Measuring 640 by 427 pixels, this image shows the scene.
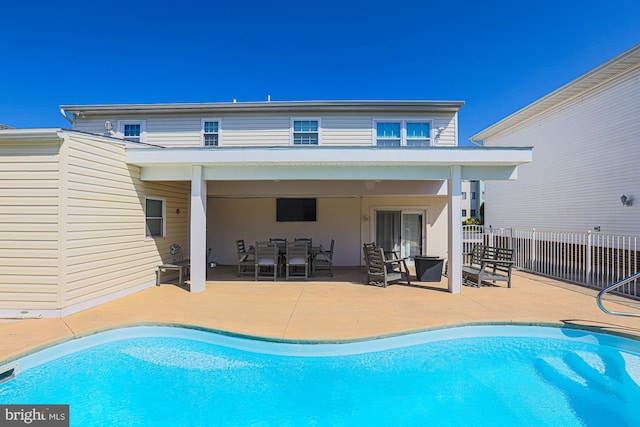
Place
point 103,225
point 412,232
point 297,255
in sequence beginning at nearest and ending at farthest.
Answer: point 103,225, point 297,255, point 412,232

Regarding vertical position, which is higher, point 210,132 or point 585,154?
point 210,132

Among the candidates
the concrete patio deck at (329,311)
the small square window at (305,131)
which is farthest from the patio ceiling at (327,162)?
the small square window at (305,131)

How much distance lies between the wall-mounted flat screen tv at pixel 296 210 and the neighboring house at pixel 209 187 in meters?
0.04

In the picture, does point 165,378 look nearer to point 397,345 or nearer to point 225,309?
point 225,309

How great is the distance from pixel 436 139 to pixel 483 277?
5.34m

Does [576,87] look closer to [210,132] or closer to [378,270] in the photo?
[378,270]

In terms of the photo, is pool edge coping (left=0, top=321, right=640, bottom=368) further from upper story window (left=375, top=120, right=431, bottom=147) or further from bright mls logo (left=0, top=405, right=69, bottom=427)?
upper story window (left=375, top=120, right=431, bottom=147)

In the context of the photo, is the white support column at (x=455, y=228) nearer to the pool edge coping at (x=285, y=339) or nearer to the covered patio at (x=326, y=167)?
the covered patio at (x=326, y=167)

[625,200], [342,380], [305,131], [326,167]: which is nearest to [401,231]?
[305,131]

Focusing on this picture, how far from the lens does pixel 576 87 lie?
38.7 ft

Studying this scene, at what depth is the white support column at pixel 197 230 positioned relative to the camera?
23.8ft

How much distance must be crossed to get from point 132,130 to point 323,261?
8.97m

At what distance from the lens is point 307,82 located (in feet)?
50.7

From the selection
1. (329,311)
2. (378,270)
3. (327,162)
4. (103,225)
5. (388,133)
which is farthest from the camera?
(388,133)
